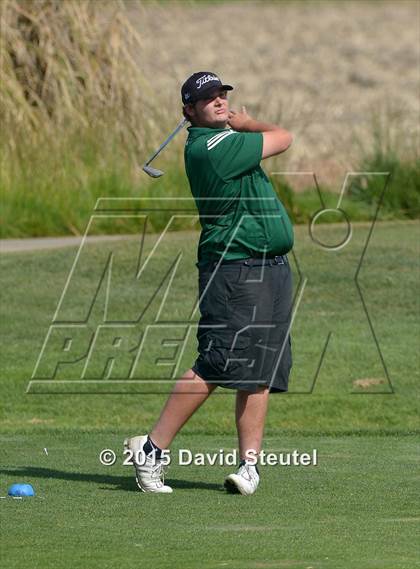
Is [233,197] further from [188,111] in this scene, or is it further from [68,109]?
[68,109]

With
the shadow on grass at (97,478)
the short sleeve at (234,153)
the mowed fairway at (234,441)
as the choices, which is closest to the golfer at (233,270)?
the short sleeve at (234,153)

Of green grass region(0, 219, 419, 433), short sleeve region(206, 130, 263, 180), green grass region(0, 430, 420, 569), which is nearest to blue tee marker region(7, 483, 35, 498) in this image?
green grass region(0, 430, 420, 569)

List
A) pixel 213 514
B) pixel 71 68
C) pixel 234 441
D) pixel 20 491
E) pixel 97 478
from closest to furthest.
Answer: pixel 213 514 → pixel 20 491 → pixel 97 478 → pixel 234 441 → pixel 71 68

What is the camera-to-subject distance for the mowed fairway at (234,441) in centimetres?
603

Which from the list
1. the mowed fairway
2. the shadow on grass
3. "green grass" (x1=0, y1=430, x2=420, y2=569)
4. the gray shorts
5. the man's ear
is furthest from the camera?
the shadow on grass

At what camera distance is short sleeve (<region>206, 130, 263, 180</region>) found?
7.25 meters

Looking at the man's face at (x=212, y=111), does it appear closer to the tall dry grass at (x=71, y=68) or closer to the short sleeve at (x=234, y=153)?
the short sleeve at (x=234, y=153)

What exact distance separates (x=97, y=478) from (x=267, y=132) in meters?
1.95

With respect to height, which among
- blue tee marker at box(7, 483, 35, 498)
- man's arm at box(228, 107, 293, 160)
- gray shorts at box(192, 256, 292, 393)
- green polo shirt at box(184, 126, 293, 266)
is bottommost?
blue tee marker at box(7, 483, 35, 498)

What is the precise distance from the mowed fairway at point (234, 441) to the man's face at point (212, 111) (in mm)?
1740

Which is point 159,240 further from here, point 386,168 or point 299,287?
point 386,168

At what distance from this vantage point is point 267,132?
24.2ft

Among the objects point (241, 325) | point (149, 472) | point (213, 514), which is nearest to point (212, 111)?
point (241, 325)

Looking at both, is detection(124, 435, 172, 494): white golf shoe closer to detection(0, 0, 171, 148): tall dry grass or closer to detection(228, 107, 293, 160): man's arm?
detection(228, 107, 293, 160): man's arm
